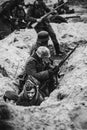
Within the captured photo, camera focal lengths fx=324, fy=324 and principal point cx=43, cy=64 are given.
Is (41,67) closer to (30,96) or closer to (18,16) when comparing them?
(30,96)

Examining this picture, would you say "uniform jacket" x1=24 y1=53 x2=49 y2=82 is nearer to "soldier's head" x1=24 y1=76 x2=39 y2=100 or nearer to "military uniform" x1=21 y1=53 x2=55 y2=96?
"military uniform" x1=21 y1=53 x2=55 y2=96

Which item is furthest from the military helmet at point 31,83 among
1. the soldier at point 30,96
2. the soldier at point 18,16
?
the soldier at point 18,16

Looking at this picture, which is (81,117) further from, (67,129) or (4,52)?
(4,52)

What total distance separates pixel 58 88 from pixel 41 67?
514 mm

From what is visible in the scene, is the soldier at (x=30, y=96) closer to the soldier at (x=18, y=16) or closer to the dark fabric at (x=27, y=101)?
the dark fabric at (x=27, y=101)

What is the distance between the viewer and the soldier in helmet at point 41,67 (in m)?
5.92

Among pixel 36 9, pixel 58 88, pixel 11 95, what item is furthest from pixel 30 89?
pixel 36 9


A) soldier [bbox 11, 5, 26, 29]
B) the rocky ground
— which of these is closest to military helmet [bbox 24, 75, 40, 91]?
the rocky ground

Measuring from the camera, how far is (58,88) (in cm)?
612

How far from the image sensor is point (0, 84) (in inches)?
264

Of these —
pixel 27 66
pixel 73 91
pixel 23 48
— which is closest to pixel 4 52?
pixel 23 48

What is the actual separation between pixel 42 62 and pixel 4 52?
286 centimetres

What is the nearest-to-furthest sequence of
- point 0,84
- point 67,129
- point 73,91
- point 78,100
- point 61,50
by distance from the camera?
point 67,129 < point 78,100 < point 73,91 < point 0,84 < point 61,50

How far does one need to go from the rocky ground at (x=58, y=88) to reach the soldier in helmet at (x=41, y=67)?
277 millimetres
